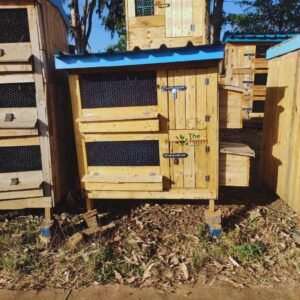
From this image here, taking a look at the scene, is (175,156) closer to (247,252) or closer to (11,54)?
(247,252)

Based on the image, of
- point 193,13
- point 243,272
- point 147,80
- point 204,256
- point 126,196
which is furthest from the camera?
point 193,13

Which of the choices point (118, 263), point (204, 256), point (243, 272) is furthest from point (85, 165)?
point (243, 272)

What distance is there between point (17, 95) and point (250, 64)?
820 centimetres

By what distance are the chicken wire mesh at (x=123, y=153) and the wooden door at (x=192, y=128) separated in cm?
27

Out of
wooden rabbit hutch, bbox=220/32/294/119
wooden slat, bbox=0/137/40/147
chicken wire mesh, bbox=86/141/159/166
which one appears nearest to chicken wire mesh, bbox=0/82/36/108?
wooden slat, bbox=0/137/40/147

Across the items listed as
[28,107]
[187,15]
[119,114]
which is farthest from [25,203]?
[187,15]

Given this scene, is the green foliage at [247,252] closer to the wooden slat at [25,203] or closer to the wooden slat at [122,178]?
the wooden slat at [122,178]

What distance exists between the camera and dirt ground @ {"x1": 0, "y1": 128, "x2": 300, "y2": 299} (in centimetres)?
312

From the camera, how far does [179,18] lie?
15.4 ft

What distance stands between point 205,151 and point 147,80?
1179 mm

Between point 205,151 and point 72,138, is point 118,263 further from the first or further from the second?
point 72,138

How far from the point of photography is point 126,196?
4.16m

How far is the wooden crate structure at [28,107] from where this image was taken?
3613 millimetres

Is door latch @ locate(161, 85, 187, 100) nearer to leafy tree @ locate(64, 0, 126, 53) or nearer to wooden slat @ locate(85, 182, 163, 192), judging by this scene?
wooden slat @ locate(85, 182, 163, 192)
